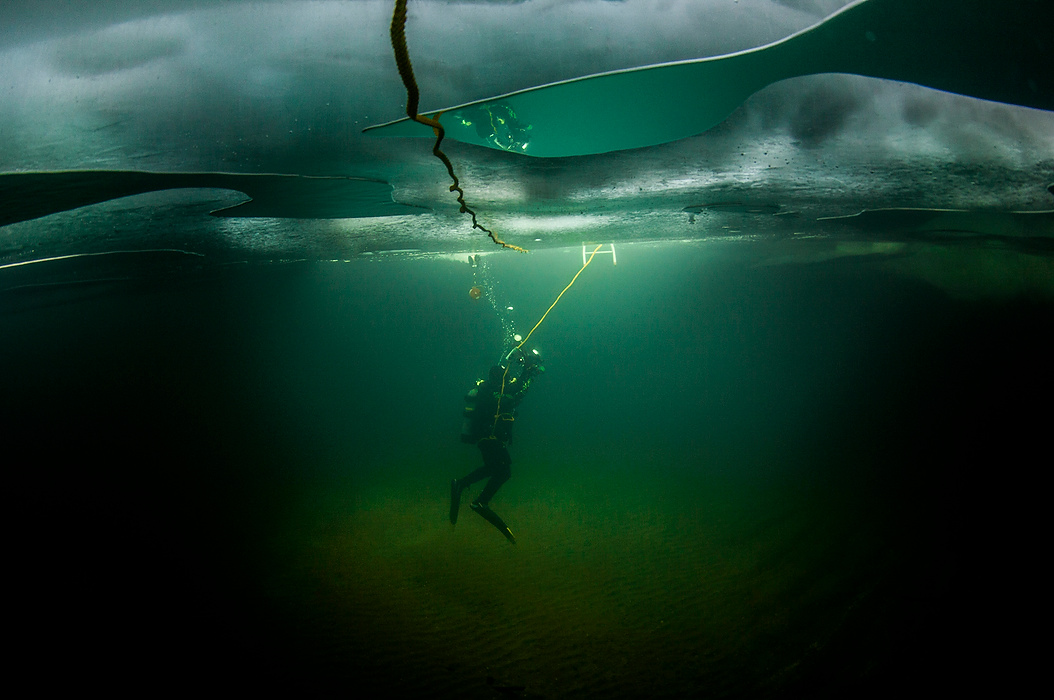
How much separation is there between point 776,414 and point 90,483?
55.8 m

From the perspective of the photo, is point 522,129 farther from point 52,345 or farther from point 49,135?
point 52,345

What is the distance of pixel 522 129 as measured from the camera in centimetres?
398

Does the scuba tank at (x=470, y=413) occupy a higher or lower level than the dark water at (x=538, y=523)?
higher

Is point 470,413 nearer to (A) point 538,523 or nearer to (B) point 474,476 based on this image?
(B) point 474,476

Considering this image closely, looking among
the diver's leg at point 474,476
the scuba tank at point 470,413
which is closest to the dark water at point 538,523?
the diver's leg at point 474,476

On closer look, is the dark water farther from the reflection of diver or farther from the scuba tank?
the scuba tank

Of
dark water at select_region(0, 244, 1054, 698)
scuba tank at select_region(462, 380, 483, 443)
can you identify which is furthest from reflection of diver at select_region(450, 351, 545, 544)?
dark water at select_region(0, 244, 1054, 698)

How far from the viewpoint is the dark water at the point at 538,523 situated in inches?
257

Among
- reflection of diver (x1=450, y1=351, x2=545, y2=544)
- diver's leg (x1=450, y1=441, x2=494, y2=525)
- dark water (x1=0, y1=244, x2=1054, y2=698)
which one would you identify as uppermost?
reflection of diver (x1=450, y1=351, x2=545, y2=544)

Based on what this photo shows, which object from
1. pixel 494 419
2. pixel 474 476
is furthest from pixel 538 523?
pixel 494 419

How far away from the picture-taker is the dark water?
6.52m

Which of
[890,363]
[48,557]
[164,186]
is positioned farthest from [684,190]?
[890,363]

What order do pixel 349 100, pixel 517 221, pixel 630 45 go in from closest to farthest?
pixel 630 45, pixel 349 100, pixel 517 221

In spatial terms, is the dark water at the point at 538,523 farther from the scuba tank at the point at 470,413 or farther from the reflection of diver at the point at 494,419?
the scuba tank at the point at 470,413
